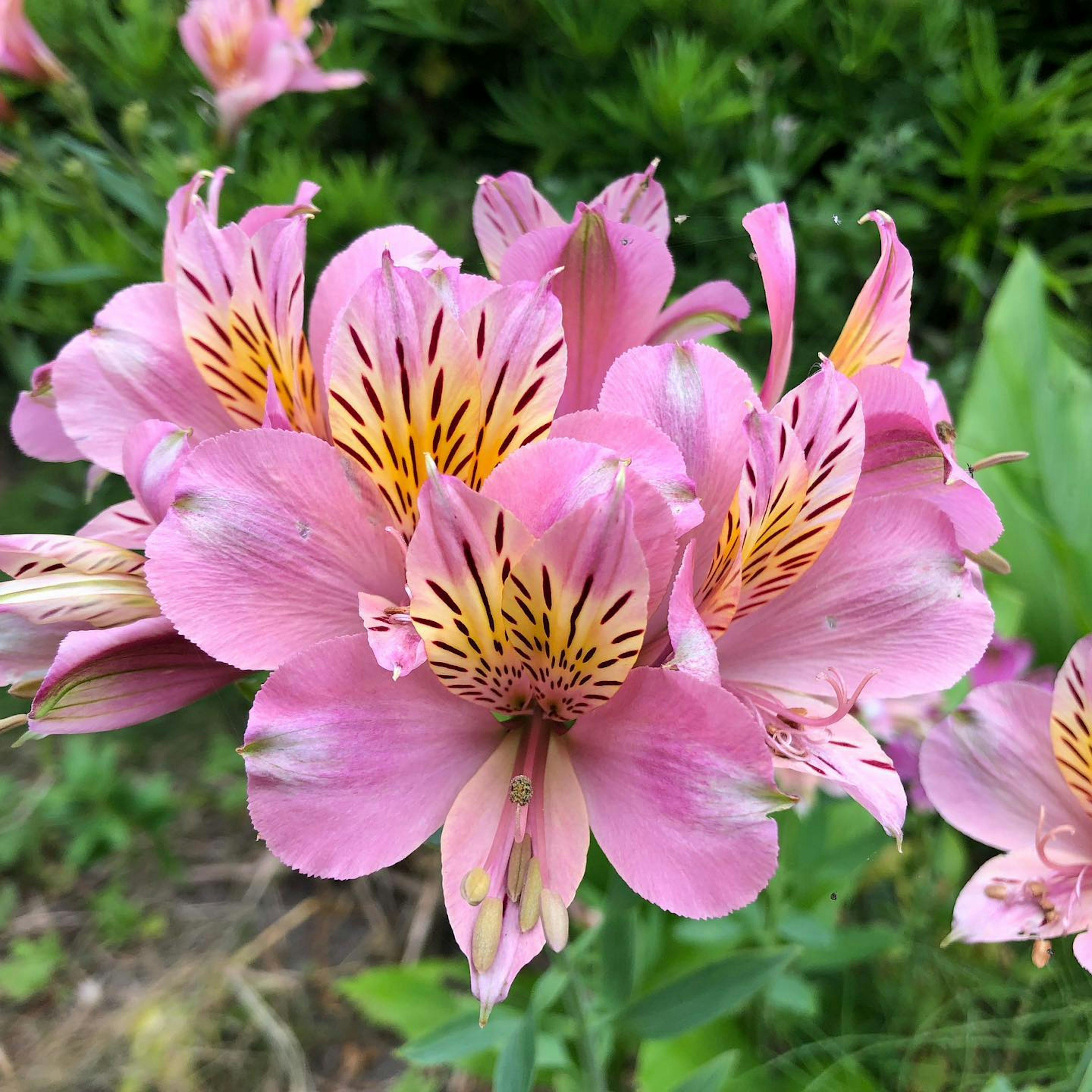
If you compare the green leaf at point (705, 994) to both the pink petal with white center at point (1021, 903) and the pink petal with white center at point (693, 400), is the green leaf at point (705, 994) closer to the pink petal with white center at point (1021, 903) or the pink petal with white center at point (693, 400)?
the pink petal with white center at point (1021, 903)

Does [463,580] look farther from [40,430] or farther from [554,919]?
[40,430]

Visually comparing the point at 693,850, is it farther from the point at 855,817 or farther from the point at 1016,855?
the point at 855,817

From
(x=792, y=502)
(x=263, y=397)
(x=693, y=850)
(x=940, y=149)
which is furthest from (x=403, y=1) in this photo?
(x=693, y=850)

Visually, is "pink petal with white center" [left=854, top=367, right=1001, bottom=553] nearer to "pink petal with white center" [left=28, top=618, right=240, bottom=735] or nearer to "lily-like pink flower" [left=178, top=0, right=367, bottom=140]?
"pink petal with white center" [left=28, top=618, right=240, bottom=735]

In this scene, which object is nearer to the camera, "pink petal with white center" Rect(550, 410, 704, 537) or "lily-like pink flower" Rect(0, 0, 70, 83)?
"pink petal with white center" Rect(550, 410, 704, 537)

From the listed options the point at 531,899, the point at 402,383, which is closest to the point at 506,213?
the point at 402,383

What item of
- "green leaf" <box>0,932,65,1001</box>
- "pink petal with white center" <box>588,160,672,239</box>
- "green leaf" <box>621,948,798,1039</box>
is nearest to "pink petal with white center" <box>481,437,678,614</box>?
"pink petal with white center" <box>588,160,672,239</box>
